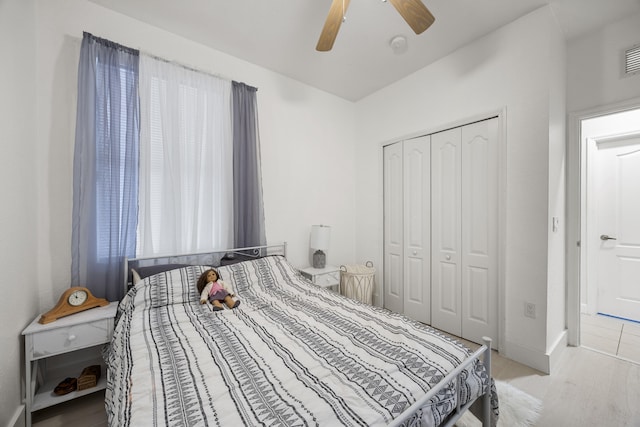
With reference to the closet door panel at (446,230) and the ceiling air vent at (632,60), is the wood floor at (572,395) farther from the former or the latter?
the ceiling air vent at (632,60)

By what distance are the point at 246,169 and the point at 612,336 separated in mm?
4128

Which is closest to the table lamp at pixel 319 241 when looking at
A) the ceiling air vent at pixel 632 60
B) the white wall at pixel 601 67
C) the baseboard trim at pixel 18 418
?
the baseboard trim at pixel 18 418

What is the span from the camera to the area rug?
5.14ft

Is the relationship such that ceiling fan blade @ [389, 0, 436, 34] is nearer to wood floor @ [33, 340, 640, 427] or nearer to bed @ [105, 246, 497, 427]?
bed @ [105, 246, 497, 427]

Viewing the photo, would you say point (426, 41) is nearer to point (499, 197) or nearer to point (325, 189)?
point (499, 197)

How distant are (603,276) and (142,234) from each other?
16.8 ft

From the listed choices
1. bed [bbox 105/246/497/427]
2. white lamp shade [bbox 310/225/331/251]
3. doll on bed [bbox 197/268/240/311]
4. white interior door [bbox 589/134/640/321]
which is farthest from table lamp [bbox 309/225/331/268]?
white interior door [bbox 589/134/640/321]

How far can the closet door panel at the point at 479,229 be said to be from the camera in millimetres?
2395

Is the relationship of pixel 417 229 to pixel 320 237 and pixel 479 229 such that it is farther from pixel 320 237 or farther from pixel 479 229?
pixel 320 237

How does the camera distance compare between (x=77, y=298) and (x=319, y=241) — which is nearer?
(x=77, y=298)

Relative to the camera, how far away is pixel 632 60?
2092mm

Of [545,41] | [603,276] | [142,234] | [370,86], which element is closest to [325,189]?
[370,86]

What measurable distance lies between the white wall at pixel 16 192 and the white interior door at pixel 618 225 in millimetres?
5345

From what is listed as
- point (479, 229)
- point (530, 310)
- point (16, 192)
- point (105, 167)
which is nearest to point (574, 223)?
point (479, 229)
